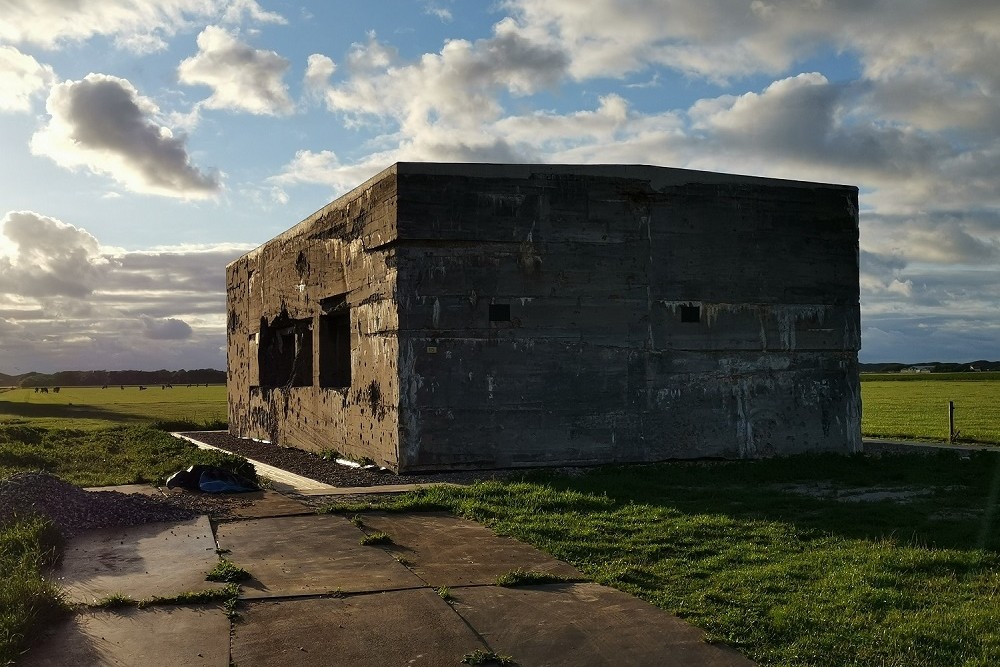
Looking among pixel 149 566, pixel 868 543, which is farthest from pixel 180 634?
pixel 868 543

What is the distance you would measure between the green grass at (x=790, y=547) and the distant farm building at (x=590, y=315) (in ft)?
4.19

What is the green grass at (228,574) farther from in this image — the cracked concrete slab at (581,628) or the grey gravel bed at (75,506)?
the grey gravel bed at (75,506)

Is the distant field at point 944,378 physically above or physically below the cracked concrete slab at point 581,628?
below

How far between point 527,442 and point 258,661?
28.4 ft

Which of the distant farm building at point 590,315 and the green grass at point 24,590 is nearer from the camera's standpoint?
the green grass at point 24,590

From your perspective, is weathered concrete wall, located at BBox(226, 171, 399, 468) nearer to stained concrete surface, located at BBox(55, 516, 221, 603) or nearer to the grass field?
the grass field

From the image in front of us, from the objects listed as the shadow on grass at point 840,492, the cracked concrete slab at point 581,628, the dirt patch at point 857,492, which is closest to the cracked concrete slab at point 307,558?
the cracked concrete slab at point 581,628

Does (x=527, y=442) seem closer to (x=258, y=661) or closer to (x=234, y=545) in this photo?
(x=234, y=545)

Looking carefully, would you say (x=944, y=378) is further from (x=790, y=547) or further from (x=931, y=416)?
(x=790, y=547)

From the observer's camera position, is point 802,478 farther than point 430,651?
Yes

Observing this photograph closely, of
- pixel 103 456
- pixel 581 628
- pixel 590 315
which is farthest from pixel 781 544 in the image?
pixel 103 456

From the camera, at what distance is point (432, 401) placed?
524 inches

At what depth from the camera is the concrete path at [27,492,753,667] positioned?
17.0 ft

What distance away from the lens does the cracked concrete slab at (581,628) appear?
5.13 metres
